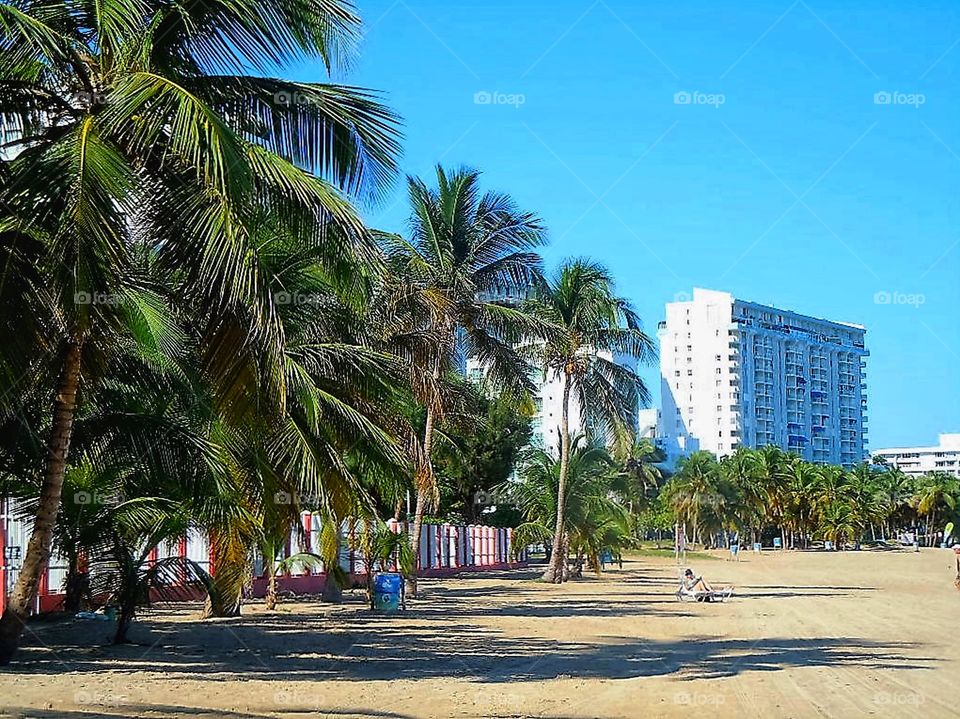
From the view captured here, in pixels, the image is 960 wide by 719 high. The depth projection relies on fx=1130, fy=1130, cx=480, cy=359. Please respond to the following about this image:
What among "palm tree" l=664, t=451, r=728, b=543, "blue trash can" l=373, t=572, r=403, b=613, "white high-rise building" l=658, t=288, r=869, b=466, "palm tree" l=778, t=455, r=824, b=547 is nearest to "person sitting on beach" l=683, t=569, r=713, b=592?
"blue trash can" l=373, t=572, r=403, b=613

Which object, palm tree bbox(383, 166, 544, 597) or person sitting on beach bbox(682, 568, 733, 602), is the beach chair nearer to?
person sitting on beach bbox(682, 568, 733, 602)

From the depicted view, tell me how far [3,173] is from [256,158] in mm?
2582

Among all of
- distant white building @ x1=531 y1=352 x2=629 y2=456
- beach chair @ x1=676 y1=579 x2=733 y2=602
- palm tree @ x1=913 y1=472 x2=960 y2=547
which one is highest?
distant white building @ x1=531 y1=352 x2=629 y2=456

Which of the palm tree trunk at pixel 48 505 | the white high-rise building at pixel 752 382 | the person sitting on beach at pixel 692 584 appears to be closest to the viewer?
the palm tree trunk at pixel 48 505

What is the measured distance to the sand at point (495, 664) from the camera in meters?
11.3

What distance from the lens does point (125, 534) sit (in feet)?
47.4

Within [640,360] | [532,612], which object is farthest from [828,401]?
[532,612]

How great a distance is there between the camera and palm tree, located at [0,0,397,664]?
10.2m

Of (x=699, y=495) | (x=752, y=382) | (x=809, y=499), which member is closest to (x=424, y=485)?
(x=699, y=495)

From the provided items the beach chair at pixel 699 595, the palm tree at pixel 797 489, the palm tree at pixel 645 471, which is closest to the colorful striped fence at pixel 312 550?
the beach chair at pixel 699 595

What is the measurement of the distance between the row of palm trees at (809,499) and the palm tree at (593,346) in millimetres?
45033

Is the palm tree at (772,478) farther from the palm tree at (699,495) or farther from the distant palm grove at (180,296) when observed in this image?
the distant palm grove at (180,296)

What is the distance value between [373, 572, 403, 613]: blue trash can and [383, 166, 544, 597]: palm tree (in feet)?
8.88

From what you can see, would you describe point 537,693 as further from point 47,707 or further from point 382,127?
point 382,127
